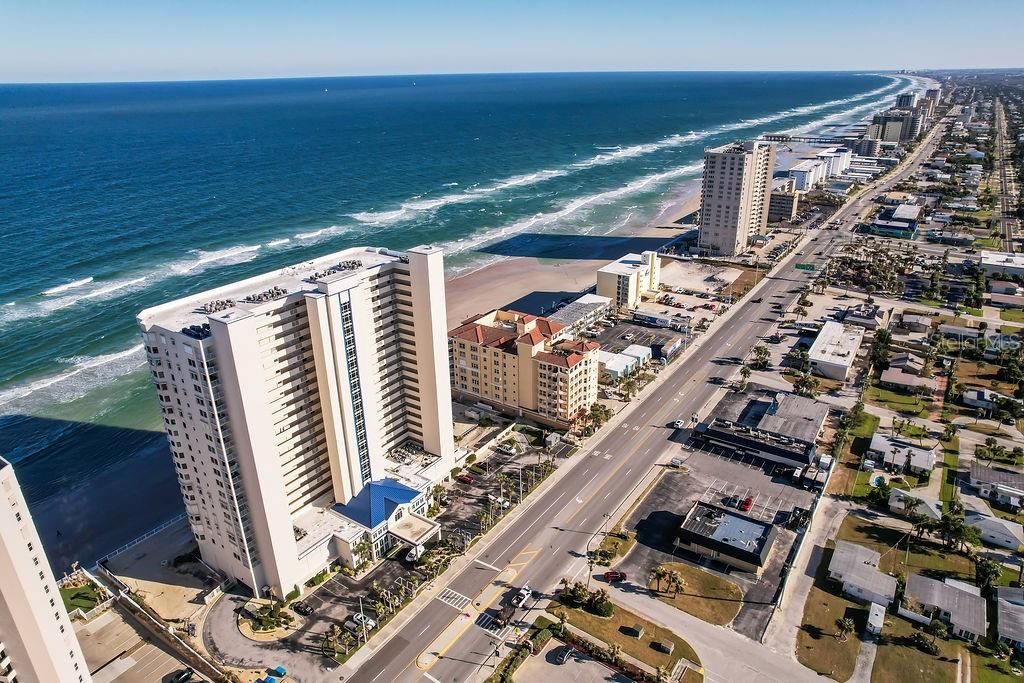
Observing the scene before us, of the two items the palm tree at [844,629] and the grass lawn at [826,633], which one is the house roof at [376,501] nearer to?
the grass lawn at [826,633]

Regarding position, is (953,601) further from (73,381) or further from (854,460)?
(73,381)

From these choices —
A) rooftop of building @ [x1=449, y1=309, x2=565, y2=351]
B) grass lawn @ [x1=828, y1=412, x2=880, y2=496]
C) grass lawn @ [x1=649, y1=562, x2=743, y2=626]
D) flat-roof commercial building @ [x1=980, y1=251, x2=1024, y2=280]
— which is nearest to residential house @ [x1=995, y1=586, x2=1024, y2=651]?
grass lawn @ [x1=828, y1=412, x2=880, y2=496]

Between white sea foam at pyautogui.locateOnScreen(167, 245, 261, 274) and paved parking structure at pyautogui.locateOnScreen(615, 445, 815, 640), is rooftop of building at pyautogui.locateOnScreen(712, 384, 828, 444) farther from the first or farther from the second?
white sea foam at pyautogui.locateOnScreen(167, 245, 261, 274)

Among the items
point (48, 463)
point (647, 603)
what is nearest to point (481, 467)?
point (647, 603)

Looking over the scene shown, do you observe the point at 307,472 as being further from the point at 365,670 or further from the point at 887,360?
the point at 887,360

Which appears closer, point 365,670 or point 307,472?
point 365,670
